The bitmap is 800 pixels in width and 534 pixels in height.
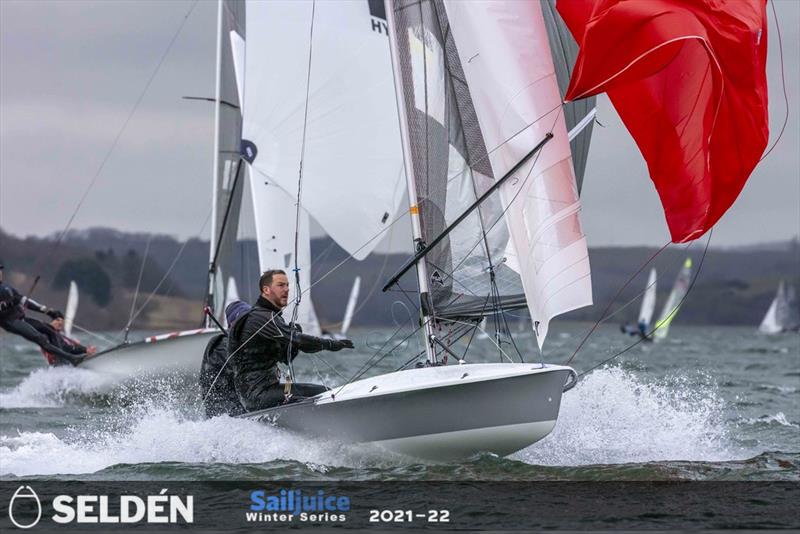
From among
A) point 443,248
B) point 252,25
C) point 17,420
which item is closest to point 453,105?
point 443,248

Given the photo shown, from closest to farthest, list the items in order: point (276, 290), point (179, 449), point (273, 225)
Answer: point (276, 290) < point (179, 449) < point (273, 225)

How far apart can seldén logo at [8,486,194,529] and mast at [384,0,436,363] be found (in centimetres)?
243

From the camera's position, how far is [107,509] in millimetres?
7320

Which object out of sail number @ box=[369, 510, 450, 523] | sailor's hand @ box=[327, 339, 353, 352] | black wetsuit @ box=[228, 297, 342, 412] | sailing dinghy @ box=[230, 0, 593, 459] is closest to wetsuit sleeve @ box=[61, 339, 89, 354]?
black wetsuit @ box=[228, 297, 342, 412]

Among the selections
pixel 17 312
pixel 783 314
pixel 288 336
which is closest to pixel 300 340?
pixel 288 336

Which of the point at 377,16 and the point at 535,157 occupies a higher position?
the point at 377,16

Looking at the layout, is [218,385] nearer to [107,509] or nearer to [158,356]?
[107,509]

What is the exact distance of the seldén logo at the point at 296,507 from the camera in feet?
23.3

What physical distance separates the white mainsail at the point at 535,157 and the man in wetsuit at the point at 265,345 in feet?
5.16

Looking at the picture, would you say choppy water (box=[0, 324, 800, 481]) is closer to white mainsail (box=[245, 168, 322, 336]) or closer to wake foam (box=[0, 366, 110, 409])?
wake foam (box=[0, 366, 110, 409])

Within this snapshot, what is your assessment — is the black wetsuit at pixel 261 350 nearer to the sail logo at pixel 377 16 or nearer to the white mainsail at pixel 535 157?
the white mainsail at pixel 535 157

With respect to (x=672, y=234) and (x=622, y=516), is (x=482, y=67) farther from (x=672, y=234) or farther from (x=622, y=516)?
(x=622, y=516)

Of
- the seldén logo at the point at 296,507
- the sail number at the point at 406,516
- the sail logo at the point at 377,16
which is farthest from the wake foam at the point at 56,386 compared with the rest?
the sail number at the point at 406,516

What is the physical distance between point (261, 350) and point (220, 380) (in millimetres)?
769
